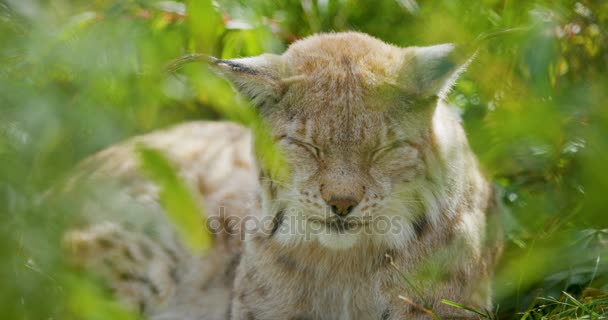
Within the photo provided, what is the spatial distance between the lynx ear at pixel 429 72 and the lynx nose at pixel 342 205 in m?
0.49

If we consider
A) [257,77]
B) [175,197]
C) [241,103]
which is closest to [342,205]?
[257,77]

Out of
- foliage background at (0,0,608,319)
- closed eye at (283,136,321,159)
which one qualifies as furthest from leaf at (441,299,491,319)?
closed eye at (283,136,321,159)

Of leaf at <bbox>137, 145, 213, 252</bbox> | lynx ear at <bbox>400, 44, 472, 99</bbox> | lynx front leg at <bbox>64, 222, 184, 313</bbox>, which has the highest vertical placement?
leaf at <bbox>137, 145, 213, 252</bbox>

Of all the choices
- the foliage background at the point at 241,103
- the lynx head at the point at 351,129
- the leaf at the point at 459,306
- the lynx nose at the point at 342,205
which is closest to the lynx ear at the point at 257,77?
the lynx head at the point at 351,129

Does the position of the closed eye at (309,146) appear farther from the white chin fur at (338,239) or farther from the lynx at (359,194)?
the white chin fur at (338,239)

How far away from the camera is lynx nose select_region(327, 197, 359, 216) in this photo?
8.46ft

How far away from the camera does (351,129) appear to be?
261 centimetres

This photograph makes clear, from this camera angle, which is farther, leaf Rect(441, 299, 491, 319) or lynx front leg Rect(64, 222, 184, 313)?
lynx front leg Rect(64, 222, 184, 313)

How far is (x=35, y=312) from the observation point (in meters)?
1.37

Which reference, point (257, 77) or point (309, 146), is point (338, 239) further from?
point (257, 77)

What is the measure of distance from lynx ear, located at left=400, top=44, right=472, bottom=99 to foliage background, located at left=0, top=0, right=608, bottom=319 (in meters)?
0.08

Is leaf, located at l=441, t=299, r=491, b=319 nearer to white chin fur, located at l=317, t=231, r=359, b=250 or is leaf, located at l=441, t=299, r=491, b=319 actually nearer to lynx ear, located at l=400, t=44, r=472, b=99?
white chin fur, located at l=317, t=231, r=359, b=250

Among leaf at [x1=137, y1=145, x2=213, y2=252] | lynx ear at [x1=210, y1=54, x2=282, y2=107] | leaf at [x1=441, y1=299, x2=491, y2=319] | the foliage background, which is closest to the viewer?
leaf at [x1=137, y1=145, x2=213, y2=252]

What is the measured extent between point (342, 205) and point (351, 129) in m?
0.28
